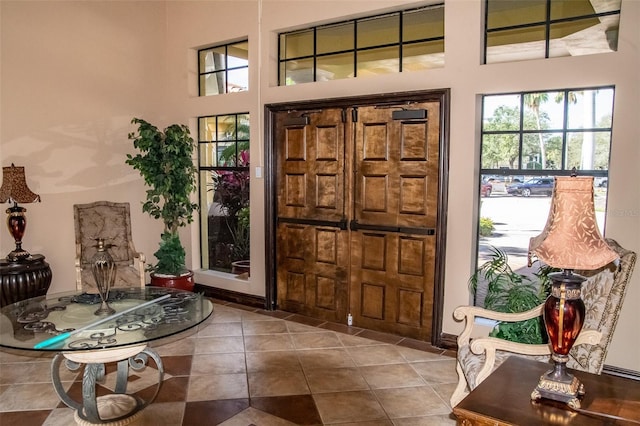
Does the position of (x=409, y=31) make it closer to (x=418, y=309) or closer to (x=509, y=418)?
(x=418, y=309)

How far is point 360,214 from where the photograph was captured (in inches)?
173

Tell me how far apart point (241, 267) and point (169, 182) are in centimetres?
127

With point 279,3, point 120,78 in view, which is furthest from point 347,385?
point 120,78

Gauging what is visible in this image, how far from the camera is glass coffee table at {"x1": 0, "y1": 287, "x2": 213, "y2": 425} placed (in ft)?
8.11

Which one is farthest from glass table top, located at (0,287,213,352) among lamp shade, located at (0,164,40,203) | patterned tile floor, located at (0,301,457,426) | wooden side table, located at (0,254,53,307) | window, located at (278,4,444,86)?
window, located at (278,4,444,86)

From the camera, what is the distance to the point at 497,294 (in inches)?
141

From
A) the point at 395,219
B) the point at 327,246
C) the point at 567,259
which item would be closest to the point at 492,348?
the point at 567,259

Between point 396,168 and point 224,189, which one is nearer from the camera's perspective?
point 396,168

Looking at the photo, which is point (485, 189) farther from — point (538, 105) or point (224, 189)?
point (224, 189)

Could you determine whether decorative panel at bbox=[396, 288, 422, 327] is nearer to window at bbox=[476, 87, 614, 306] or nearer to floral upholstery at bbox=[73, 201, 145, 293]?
window at bbox=[476, 87, 614, 306]

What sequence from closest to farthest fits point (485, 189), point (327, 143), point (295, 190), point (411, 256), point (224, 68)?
point (485, 189) < point (411, 256) < point (327, 143) < point (295, 190) < point (224, 68)

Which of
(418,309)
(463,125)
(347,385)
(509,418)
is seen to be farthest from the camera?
(418,309)

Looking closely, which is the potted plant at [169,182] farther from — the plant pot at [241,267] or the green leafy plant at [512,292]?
the green leafy plant at [512,292]

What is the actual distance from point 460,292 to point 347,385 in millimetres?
1268
